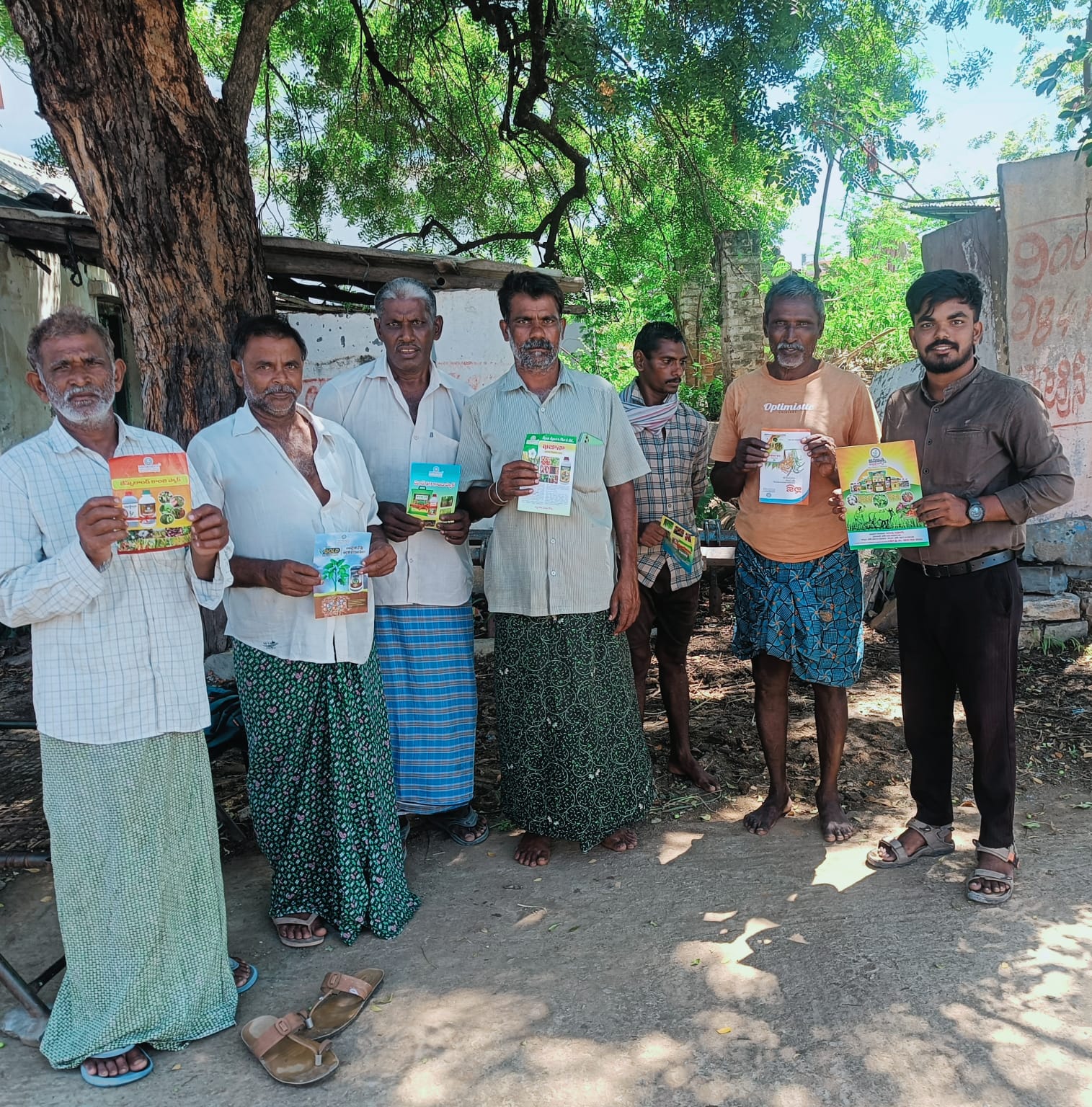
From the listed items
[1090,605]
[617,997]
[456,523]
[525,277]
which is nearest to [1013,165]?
[1090,605]

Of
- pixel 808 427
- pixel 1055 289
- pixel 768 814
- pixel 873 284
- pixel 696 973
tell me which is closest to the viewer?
pixel 696 973

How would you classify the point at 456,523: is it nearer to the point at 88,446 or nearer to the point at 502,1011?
the point at 88,446

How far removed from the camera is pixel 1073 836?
389cm

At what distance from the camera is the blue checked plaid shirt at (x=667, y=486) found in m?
4.37

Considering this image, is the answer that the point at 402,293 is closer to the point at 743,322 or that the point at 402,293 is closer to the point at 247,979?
the point at 247,979

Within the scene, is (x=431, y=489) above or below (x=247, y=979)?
above

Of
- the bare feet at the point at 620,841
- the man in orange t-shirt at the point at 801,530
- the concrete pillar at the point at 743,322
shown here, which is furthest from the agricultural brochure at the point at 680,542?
the concrete pillar at the point at 743,322

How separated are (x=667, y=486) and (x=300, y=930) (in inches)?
96.5

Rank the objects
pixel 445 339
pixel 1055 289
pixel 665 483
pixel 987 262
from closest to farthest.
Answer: pixel 665 483 → pixel 1055 289 → pixel 987 262 → pixel 445 339

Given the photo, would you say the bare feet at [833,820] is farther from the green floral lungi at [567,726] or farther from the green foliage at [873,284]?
the green foliage at [873,284]

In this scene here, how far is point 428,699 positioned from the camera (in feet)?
13.1

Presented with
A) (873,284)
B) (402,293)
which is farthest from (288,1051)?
(873,284)

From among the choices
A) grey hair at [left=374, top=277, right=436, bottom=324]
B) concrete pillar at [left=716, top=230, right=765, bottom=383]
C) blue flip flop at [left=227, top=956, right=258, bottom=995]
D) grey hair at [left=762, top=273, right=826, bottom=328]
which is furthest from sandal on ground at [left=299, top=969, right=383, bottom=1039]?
concrete pillar at [left=716, top=230, right=765, bottom=383]

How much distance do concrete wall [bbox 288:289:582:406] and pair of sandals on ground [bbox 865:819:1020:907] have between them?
4220mm
